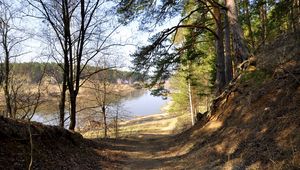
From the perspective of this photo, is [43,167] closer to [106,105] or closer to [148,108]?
[106,105]

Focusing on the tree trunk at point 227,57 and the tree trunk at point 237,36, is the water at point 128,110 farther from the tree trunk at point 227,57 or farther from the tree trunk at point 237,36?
the tree trunk at point 237,36

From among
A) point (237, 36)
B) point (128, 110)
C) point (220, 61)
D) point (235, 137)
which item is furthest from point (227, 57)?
point (128, 110)

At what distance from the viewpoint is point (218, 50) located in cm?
1480

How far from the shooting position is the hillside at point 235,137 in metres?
6.31

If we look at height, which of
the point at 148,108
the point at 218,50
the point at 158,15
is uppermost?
the point at 158,15

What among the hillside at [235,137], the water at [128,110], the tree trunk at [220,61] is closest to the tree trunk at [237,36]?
the hillside at [235,137]

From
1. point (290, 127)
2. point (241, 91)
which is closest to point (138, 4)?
point (241, 91)

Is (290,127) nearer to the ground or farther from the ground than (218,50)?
nearer to the ground

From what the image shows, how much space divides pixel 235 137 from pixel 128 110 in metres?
27.1

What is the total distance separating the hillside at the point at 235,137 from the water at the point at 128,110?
8.60 meters

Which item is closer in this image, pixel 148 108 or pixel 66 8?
pixel 66 8

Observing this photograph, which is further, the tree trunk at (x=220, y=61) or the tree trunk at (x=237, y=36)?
the tree trunk at (x=220, y=61)

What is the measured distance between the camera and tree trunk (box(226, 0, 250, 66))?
11.9 metres

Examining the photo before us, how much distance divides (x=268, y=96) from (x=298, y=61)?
1191mm
